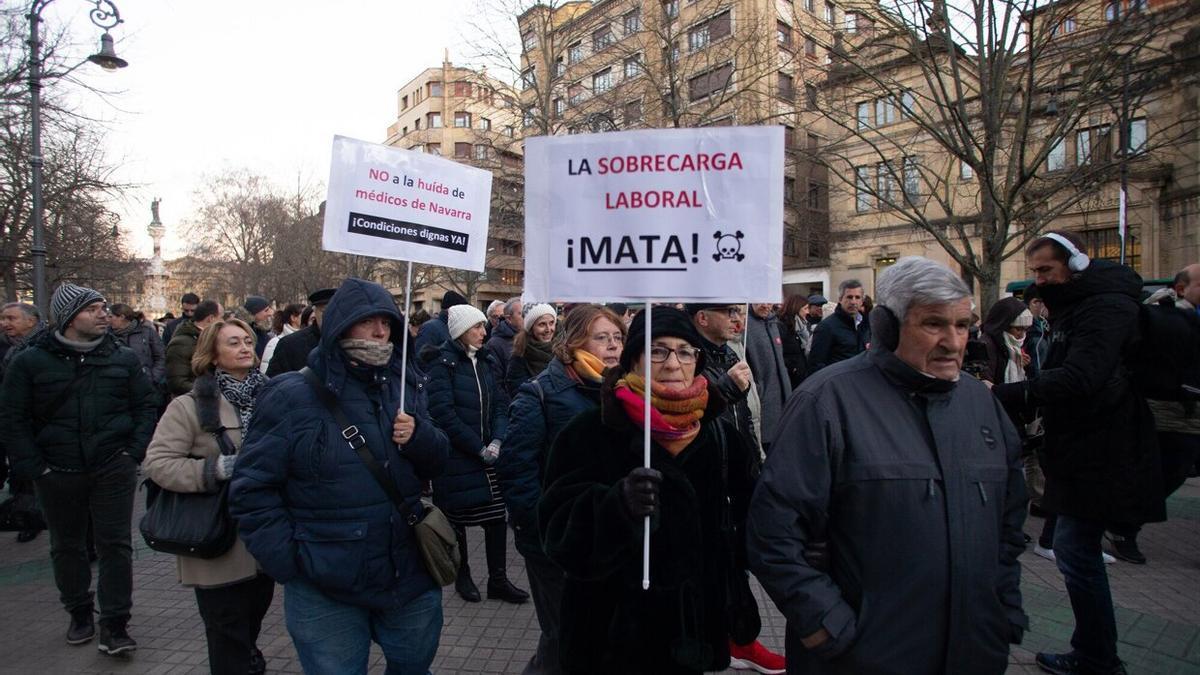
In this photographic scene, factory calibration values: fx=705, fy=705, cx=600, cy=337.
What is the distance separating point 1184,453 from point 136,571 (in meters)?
7.45

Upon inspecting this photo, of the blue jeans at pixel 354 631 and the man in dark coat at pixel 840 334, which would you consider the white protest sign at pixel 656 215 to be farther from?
the man in dark coat at pixel 840 334

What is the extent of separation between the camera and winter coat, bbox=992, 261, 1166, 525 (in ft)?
11.5

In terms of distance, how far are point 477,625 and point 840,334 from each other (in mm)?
4071

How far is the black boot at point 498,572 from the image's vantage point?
497 cm

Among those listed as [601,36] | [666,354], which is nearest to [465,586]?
[666,354]

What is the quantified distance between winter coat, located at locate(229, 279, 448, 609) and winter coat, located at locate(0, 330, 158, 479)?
2.11 metres

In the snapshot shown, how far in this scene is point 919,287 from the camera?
2234 mm

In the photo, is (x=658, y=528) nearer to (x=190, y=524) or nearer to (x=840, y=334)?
(x=190, y=524)

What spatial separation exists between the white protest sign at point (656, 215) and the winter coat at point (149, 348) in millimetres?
8948

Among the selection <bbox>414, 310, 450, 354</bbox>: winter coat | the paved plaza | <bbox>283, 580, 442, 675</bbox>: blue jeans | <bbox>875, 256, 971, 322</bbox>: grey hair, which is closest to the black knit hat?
<bbox>875, 256, 971, 322</bbox>: grey hair

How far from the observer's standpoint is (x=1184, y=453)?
400 centimetres

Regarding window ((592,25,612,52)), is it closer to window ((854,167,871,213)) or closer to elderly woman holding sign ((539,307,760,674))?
window ((854,167,871,213))

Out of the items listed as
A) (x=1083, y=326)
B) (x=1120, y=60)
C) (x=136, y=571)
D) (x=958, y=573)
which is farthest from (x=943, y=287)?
(x=1120, y=60)

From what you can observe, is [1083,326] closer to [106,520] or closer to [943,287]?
[943,287]
